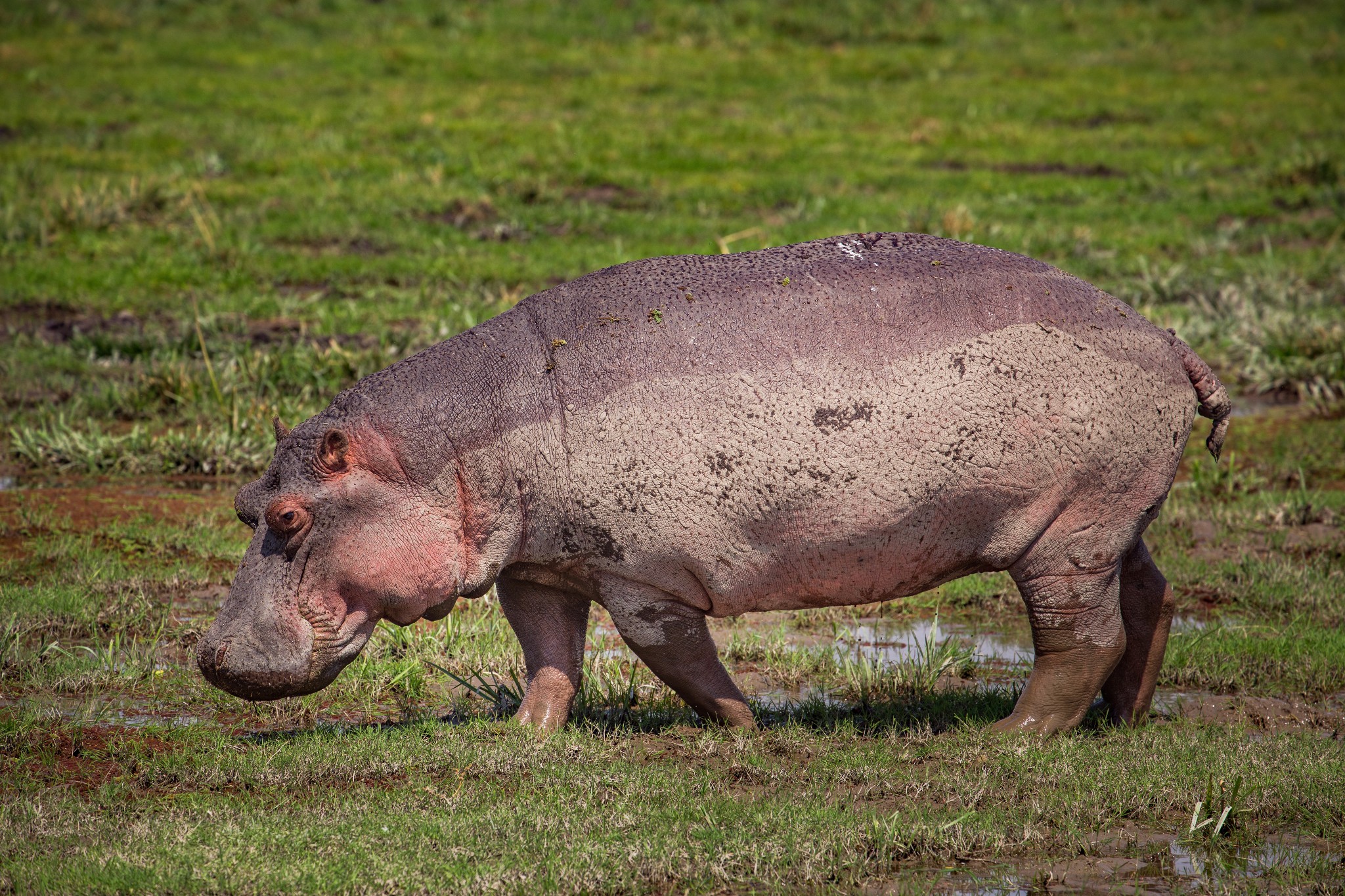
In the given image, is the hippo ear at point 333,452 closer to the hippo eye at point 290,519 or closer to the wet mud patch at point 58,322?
the hippo eye at point 290,519

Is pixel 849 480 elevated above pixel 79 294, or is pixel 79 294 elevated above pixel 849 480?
pixel 849 480

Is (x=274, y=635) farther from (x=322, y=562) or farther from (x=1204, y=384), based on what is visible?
(x=1204, y=384)

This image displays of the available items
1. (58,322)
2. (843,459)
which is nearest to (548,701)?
(843,459)

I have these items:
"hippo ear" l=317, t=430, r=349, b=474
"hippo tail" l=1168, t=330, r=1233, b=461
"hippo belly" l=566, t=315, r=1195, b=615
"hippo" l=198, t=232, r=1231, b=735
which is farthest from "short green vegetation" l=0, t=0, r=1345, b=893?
"hippo tail" l=1168, t=330, r=1233, b=461

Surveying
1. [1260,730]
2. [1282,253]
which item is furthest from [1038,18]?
[1260,730]

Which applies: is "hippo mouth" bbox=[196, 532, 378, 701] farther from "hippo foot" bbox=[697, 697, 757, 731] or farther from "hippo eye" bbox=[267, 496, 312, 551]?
"hippo foot" bbox=[697, 697, 757, 731]

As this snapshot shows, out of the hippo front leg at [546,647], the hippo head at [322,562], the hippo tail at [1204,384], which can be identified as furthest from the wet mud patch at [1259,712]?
the hippo head at [322,562]

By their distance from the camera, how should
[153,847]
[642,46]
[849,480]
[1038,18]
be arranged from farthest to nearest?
[1038,18], [642,46], [849,480], [153,847]

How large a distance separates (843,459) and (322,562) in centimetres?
169

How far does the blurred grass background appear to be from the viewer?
10.9 m

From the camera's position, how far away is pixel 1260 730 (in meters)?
5.52

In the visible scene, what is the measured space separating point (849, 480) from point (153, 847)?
7.62ft

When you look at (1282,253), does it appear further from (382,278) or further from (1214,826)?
(1214,826)

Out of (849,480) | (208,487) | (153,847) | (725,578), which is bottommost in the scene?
(208,487)
